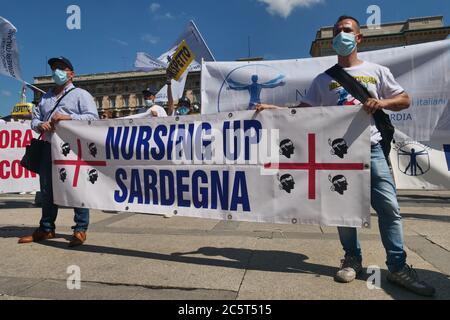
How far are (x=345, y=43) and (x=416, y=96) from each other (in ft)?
14.0

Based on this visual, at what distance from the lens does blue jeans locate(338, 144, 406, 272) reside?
283 cm

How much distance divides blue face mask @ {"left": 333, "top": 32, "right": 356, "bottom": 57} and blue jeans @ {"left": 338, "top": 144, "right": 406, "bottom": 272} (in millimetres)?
767

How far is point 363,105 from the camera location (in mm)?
2877

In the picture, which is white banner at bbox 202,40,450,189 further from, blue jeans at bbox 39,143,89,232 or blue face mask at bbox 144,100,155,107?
blue jeans at bbox 39,143,89,232

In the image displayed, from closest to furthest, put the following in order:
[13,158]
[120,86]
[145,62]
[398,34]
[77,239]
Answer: [77,239] < [13,158] < [145,62] < [398,34] < [120,86]

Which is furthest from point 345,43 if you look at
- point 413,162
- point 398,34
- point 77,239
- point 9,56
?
point 398,34

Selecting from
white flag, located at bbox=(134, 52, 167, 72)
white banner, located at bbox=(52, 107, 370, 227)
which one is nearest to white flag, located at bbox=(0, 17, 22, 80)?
white banner, located at bbox=(52, 107, 370, 227)

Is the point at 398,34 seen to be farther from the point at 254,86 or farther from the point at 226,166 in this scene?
the point at 226,166

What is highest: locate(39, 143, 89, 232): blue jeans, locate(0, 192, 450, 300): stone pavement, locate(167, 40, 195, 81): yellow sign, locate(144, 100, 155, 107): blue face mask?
locate(167, 40, 195, 81): yellow sign

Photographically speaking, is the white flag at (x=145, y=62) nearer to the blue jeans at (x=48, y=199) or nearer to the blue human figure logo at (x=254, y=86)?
the blue human figure logo at (x=254, y=86)

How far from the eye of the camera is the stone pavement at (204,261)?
9.24ft

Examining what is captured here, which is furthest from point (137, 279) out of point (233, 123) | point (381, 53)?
point (381, 53)

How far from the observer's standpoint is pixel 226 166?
3.46 meters
